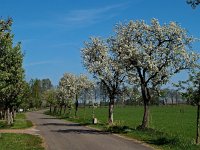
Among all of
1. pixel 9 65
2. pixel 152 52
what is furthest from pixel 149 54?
pixel 9 65

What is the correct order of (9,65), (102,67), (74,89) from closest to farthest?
(9,65), (102,67), (74,89)

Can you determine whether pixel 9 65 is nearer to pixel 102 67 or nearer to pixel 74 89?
pixel 102 67

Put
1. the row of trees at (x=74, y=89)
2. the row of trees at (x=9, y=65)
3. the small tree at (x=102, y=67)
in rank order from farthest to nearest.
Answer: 1. the row of trees at (x=74, y=89)
2. the small tree at (x=102, y=67)
3. the row of trees at (x=9, y=65)

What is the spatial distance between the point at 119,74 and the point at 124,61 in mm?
12799

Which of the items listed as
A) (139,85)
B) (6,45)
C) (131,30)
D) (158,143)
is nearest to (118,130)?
(139,85)

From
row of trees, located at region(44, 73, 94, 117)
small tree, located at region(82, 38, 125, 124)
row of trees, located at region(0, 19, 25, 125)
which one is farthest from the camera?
row of trees, located at region(44, 73, 94, 117)

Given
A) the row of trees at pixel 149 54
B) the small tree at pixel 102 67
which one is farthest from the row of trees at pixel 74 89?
the row of trees at pixel 149 54

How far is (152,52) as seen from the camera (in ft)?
127

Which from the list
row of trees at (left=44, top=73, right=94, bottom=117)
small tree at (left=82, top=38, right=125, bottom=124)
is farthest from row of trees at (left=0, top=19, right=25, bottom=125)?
row of trees at (left=44, top=73, right=94, bottom=117)

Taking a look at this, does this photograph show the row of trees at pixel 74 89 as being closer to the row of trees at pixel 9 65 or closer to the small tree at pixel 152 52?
the row of trees at pixel 9 65

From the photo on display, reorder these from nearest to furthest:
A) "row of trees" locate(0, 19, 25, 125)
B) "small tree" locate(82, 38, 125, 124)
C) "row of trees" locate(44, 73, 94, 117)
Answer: "row of trees" locate(0, 19, 25, 125), "small tree" locate(82, 38, 125, 124), "row of trees" locate(44, 73, 94, 117)

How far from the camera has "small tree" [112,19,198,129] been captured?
38.2 metres

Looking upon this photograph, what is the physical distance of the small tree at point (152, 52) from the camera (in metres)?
38.2

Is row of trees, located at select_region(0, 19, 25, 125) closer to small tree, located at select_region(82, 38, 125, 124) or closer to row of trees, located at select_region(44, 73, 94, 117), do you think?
small tree, located at select_region(82, 38, 125, 124)
